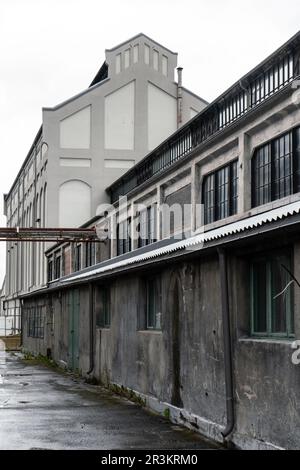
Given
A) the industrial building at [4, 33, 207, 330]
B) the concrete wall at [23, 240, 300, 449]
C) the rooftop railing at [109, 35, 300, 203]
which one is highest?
the industrial building at [4, 33, 207, 330]

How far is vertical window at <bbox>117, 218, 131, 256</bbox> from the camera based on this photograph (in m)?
32.0

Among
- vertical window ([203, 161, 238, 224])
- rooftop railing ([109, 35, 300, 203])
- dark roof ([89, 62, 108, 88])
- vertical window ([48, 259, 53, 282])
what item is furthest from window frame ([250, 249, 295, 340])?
vertical window ([48, 259, 53, 282])

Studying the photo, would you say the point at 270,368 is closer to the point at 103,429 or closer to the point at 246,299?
the point at 246,299

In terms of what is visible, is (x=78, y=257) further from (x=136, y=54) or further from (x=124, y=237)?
(x=136, y=54)

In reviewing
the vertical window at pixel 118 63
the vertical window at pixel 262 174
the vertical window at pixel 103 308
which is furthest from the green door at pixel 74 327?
the vertical window at pixel 118 63

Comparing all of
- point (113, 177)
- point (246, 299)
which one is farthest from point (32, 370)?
point (113, 177)

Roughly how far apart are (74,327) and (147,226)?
7238 mm

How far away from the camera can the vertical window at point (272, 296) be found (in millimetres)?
8953

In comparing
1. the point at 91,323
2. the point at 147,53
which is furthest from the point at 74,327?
the point at 147,53

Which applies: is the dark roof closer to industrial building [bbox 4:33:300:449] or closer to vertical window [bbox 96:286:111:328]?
industrial building [bbox 4:33:300:449]

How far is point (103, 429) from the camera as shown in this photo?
11734 mm

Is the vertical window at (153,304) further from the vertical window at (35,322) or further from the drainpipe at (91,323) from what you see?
the vertical window at (35,322)

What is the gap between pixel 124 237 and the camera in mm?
32531

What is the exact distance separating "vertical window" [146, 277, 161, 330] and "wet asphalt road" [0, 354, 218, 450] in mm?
1591
